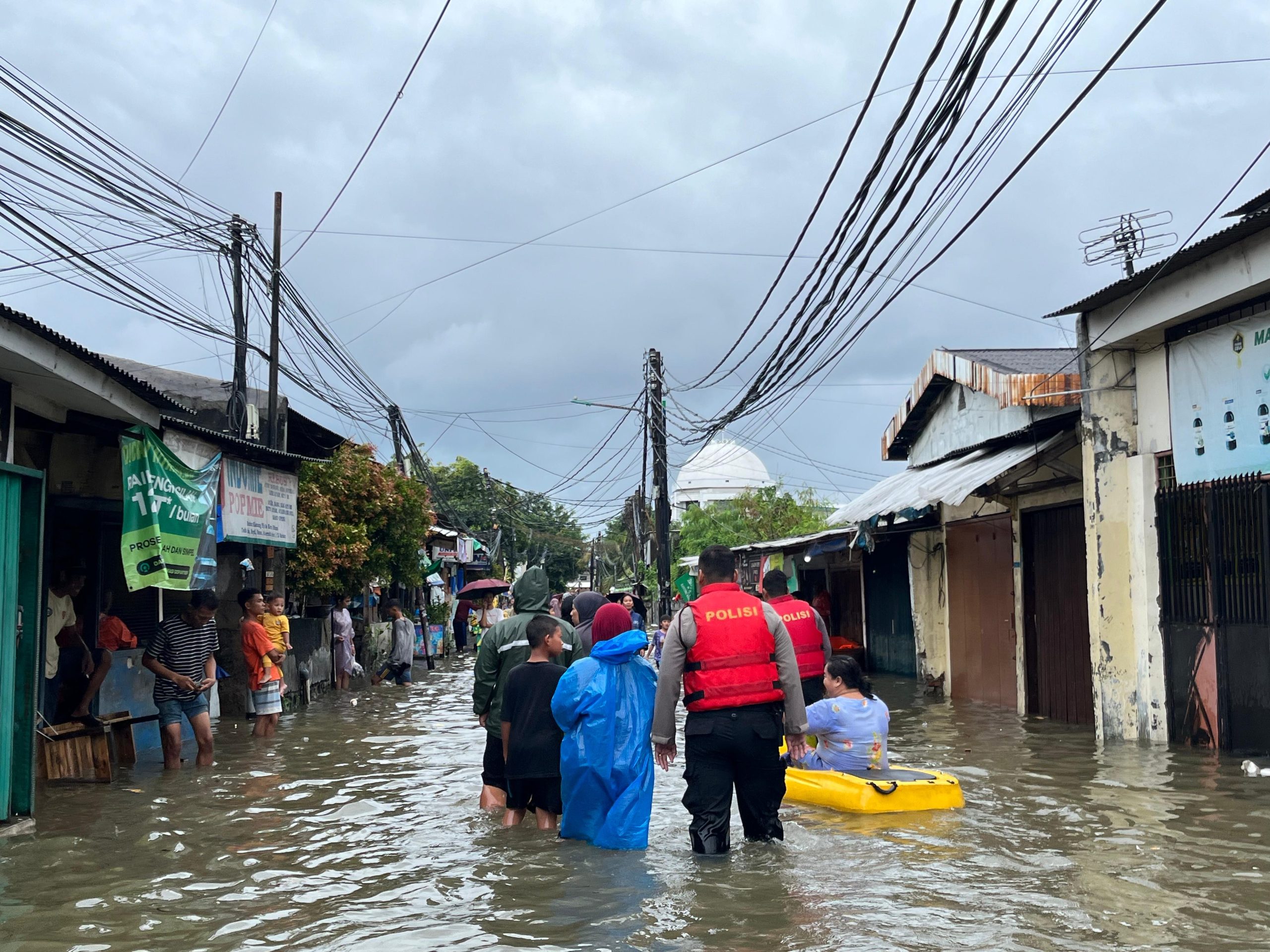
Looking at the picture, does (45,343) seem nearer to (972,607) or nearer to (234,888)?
(234,888)

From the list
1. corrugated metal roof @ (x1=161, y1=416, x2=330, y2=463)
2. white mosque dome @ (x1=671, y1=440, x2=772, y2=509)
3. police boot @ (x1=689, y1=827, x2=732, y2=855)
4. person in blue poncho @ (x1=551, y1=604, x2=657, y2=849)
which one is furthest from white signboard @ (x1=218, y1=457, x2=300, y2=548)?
white mosque dome @ (x1=671, y1=440, x2=772, y2=509)

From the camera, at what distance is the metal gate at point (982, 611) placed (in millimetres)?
15688

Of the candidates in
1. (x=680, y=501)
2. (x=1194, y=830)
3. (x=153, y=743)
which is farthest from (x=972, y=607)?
(x=680, y=501)

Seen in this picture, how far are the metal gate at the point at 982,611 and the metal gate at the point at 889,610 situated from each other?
7.33ft

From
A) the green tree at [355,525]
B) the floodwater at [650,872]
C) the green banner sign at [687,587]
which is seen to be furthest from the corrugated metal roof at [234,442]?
the green banner sign at [687,587]

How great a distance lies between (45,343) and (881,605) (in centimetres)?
1694

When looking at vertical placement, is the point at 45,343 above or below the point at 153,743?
above

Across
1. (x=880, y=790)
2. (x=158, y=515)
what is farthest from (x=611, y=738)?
(x=158, y=515)

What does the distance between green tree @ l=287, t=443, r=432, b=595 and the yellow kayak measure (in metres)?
11.1

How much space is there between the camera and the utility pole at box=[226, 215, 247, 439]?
17531 millimetres

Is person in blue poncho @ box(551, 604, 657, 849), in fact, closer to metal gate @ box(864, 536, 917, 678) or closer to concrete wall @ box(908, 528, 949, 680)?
concrete wall @ box(908, 528, 949, 680)

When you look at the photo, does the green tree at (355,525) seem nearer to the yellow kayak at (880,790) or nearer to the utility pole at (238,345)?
the utility pole at (238,345)

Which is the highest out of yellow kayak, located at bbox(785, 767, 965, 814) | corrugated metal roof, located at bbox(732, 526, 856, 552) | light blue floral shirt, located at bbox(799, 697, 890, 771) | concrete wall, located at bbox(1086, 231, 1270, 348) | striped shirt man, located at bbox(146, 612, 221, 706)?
concrete wall, located at bbox(1086, 231, 1270, 348)

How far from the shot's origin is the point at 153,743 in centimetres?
1298
